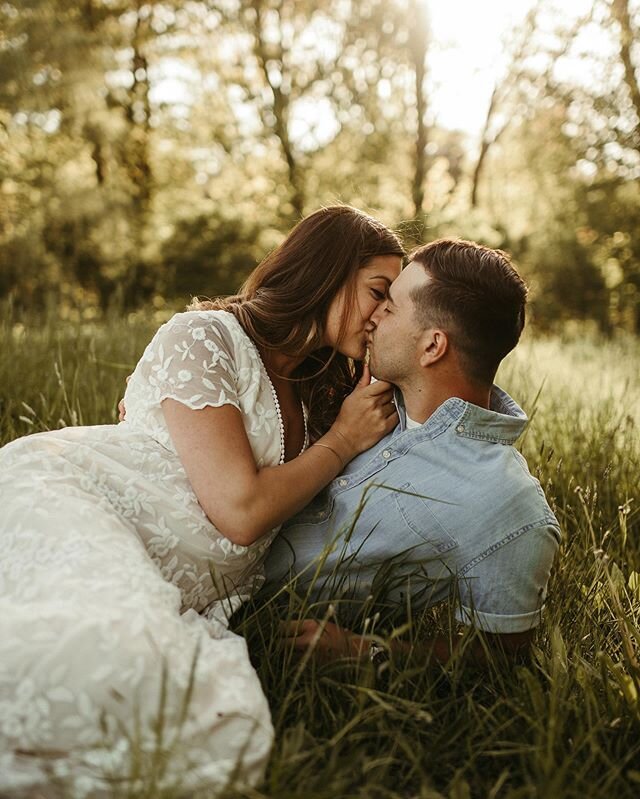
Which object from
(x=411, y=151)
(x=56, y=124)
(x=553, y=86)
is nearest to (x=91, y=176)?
(x=56, y=124)

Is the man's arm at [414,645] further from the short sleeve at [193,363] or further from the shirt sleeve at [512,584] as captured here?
the short sleeve at [193,363]

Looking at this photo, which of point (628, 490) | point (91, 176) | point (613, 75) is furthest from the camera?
point (91, 176)

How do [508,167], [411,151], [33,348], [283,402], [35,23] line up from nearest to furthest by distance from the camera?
[283,402]
[33,348]
[35,23]
[411,151]
[508,167]

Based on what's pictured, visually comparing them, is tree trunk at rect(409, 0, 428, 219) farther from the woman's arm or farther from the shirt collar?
the woman's arm

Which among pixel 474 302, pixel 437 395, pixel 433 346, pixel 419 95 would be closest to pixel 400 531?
pixel 437 395

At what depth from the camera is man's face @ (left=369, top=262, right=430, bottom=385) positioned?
262 cm

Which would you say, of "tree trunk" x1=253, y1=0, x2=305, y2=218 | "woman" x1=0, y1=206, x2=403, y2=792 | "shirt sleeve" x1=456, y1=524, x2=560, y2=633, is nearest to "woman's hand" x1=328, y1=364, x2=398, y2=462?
"woman" x1=0, y1=206, x2=403, y2=792

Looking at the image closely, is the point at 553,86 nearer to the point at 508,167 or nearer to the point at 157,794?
the point at 508,167

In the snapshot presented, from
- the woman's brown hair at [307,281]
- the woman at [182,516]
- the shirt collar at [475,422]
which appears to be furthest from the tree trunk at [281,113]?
the shirt collar at [475,422]

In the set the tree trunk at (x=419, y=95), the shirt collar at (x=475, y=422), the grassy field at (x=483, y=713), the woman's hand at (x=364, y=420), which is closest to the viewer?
the grassy field at (x=483, y=713)

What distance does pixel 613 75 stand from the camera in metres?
14.2

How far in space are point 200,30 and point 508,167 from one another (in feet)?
31.0

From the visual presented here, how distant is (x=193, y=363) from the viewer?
7.80 ft

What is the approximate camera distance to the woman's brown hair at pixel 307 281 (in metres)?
2.74
